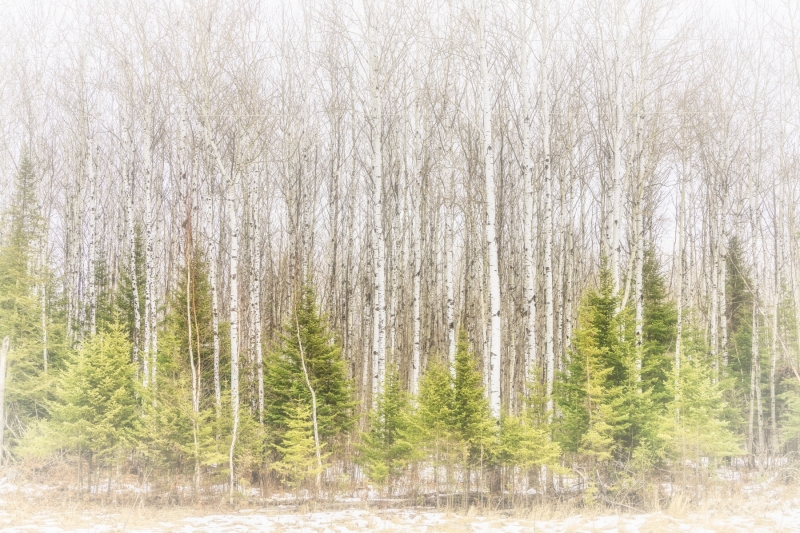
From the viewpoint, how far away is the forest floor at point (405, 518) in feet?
27.2

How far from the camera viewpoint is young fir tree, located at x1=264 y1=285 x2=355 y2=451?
1159 centimetres

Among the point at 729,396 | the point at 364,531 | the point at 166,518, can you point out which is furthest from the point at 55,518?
the point at 729,396

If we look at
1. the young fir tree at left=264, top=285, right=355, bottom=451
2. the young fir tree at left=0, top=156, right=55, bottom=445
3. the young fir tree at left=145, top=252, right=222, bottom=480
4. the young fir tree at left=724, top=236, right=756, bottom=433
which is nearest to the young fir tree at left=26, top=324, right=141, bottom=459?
the young fir tree at left=145, top=252, right=222, bottom=480

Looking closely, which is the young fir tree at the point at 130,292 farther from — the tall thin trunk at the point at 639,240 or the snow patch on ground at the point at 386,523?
the tall thin trunk at the point at 639,240

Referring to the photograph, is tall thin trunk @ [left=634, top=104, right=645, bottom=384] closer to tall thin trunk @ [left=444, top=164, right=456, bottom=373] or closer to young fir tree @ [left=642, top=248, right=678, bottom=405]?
young fir tree @ [left=642, top=248, right=678, bottom=405]

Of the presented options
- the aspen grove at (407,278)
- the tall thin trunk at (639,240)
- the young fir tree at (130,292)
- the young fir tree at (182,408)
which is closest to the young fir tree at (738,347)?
the aspen grove at (407,278)

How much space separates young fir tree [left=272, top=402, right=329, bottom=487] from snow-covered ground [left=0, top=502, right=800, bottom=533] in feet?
3.30

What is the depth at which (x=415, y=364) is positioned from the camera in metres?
12.9

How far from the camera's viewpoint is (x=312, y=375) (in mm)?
11680

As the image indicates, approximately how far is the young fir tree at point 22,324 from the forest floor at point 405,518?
15.0 ft

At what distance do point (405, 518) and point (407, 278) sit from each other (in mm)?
12483

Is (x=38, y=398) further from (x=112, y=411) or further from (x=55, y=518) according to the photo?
(x=55, y=518)

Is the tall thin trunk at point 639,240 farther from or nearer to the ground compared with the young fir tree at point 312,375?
farther from the ground

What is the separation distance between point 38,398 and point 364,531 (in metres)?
11.5
